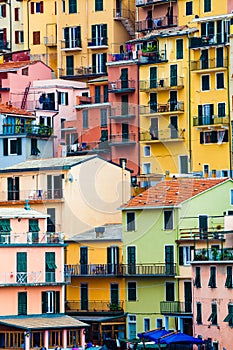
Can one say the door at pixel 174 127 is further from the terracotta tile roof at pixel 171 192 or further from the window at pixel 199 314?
the window at pixel 199 314

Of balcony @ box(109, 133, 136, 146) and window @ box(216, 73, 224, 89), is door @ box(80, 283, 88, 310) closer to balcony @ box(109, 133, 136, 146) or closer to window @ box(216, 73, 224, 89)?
balcony @ box(109, 133, 136, 146)

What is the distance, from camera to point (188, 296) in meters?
95.7

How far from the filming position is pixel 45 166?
10656 centimetres

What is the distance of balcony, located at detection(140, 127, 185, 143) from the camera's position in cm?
11273

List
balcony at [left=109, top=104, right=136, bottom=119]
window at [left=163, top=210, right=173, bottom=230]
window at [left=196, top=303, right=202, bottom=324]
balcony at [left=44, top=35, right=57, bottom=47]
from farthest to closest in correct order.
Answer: balcony at [left=44, top=35, right=57, bottom=47] < balcony at [left=109, top=104, right=136, bottom=119] < window at [left=163, top=210, right=173, bottom=230] < window at [left=196, top=303, right=202, bottom=324]

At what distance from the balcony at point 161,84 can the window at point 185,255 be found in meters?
18.6

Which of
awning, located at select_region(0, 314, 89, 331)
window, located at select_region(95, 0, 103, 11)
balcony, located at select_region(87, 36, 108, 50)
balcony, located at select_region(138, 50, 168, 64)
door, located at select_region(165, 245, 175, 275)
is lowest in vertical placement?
awning, located at select_region(0, 314, 89, 331)

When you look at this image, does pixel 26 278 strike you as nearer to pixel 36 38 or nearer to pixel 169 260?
pixel 169 260

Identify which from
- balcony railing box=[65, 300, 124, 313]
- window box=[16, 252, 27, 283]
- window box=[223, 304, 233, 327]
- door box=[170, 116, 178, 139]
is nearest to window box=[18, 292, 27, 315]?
window box=[16, 252, 27, 283]

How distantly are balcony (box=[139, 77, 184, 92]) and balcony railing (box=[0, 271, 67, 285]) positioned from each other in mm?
21359

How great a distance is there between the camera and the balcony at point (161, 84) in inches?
4441

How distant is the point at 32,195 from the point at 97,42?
2235 centimetres

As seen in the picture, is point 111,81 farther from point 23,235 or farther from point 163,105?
point 23,235

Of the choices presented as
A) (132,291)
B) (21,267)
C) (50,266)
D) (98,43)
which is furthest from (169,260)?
(98,43)
